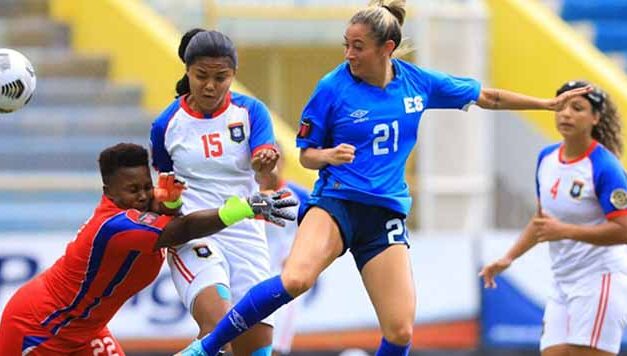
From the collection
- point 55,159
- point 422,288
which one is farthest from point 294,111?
point 422,288

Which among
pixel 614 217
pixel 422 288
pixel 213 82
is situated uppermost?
pixel 213 82

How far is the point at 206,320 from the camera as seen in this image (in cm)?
768

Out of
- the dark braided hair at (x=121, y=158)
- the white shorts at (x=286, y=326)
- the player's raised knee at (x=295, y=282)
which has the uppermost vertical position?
the dark braided hair at (x=121, y=158)

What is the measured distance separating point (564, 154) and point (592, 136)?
0.58ft

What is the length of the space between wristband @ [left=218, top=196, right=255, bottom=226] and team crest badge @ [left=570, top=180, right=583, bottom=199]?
224cm

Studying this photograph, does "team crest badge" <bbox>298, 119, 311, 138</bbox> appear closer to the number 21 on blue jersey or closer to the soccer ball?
the number 21 on blue jersey

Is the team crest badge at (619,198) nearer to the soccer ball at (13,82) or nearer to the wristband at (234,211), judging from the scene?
the wristband at (234,211)

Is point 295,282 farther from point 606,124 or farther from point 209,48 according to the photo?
point 606,124

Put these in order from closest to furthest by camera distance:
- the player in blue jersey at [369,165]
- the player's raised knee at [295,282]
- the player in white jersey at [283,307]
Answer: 1. the player's raised knee at [295,282]
2. the player in blue jersey at [369,165]
3. the player in white jersey at [283,307]

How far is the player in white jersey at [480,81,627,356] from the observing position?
8531 millimetres

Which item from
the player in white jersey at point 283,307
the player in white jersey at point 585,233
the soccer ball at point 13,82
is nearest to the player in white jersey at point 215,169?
the soccer ball at point 13,82

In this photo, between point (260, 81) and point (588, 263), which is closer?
point (588, 263)

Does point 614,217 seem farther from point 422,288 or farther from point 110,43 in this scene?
point 110,43

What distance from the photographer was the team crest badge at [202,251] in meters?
7.82
